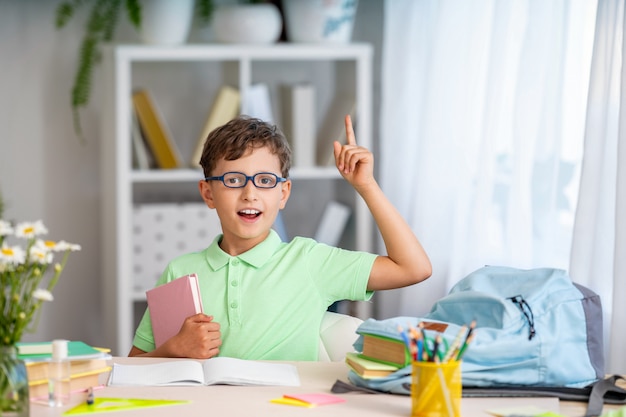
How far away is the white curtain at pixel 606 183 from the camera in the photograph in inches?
83.0

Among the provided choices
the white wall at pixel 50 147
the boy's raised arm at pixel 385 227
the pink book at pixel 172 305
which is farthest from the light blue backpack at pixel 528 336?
the white wall at pixel 50 147

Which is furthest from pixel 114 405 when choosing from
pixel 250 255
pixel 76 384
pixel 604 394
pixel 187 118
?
pixel 187 118

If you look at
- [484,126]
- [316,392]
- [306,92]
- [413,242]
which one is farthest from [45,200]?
[316,392]

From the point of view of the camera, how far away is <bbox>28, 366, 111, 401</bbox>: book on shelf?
1.51 metres

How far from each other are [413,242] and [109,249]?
1953 mm

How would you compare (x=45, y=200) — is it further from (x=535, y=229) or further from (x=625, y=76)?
(x=625, y=76)

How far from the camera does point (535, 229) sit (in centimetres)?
253

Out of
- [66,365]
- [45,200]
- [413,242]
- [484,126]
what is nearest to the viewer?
[66,365]

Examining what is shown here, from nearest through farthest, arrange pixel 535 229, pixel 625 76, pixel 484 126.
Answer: pixel 625 76 < pixel 535 229 < pixel 484 126

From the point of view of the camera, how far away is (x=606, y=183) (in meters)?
2.19

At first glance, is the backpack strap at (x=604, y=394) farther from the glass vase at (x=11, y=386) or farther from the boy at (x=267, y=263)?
the glass vase at (x=11, y=386)

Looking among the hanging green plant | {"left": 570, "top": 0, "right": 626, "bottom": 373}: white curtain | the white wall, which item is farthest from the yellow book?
the white wall

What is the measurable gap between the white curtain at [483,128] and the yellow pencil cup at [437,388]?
114cm

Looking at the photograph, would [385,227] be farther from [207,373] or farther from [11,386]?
[11,386]
